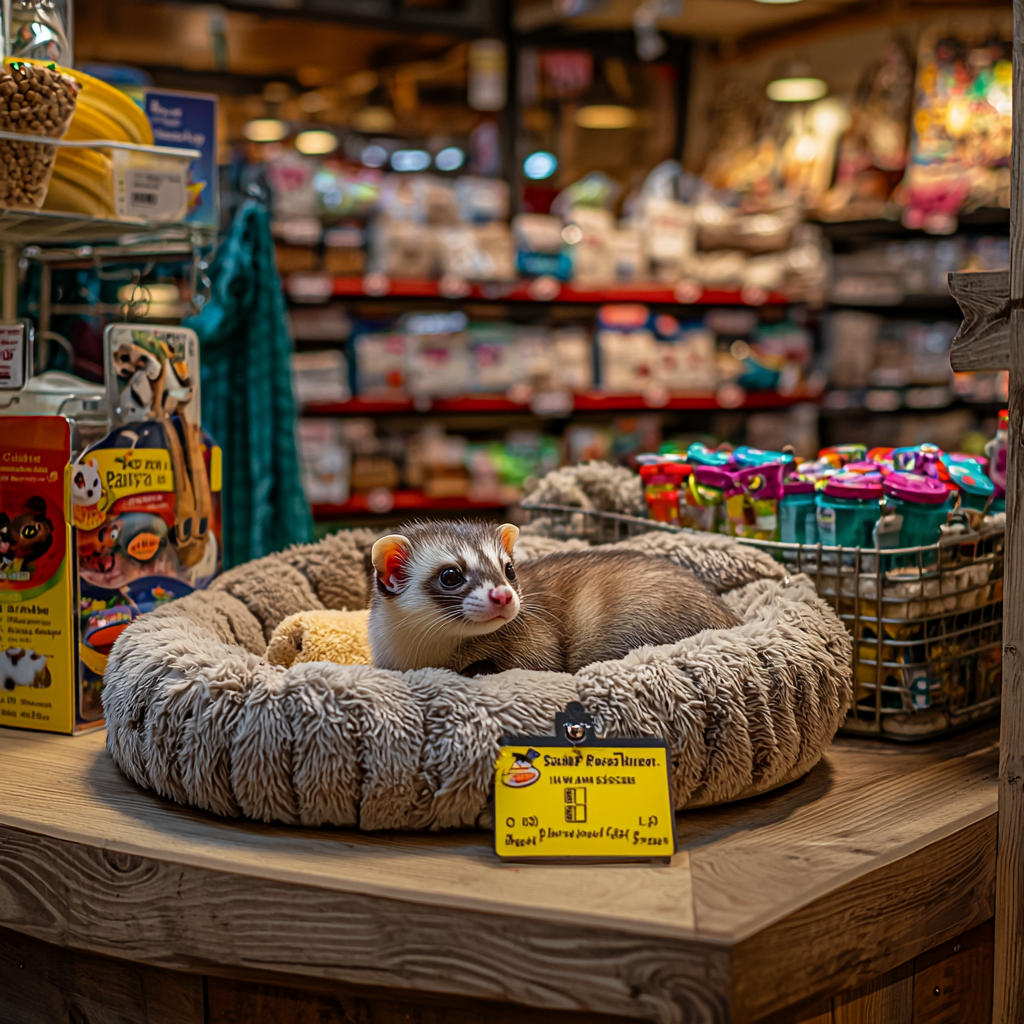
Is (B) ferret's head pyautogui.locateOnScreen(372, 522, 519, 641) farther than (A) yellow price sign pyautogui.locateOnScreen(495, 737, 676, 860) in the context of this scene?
Yes

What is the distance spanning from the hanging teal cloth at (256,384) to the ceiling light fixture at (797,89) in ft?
15.8

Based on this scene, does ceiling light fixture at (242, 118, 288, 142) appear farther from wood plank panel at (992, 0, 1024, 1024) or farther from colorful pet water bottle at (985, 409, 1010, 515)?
wood plank panel at (992, 0, 1024, 1024)

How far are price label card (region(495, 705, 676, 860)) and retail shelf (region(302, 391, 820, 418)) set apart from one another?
407cm

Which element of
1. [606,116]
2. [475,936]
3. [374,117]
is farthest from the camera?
[606,116]

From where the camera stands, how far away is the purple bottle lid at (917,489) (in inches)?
68.8

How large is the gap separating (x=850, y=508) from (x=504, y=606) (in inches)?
26.7

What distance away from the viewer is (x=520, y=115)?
5.87 metres

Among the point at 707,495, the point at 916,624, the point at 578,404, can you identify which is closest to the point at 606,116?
the point at 578,404

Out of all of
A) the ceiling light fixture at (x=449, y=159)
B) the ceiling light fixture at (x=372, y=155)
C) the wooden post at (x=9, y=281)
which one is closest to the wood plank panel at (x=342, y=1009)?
the wooden post at (x=9, y=281)

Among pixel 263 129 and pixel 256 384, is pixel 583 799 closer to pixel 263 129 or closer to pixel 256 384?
pixel 256 384

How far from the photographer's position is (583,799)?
1285mm

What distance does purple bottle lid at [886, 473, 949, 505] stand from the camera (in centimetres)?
175

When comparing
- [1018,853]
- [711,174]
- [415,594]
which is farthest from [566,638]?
[711,174]

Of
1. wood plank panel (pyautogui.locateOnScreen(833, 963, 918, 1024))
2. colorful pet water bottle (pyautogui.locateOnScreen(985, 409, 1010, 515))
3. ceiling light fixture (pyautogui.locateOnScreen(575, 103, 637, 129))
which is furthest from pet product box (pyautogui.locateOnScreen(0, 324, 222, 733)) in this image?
ceiling light fixture (pyautogui.locateOnScreen(575, 103, 637, 129))
